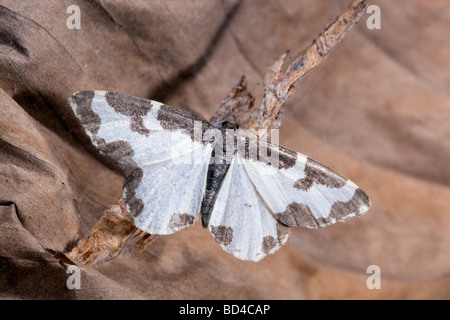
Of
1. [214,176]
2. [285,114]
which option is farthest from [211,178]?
[285,114]

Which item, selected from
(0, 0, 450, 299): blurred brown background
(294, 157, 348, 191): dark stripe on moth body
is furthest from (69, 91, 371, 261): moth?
(0, 0, 450, 299): blurred brown background

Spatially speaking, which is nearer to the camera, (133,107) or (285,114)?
(133,107)

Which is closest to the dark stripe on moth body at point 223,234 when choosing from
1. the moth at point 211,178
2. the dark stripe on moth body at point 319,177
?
the moth at point 211,178

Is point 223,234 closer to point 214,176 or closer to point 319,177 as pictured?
point 214,176

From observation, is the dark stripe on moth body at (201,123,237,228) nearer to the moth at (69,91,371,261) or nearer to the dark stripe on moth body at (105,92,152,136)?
the moth at (69,91,371,261)

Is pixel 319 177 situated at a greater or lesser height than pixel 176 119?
lesser

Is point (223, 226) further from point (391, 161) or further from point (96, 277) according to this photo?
point (391, 161)
